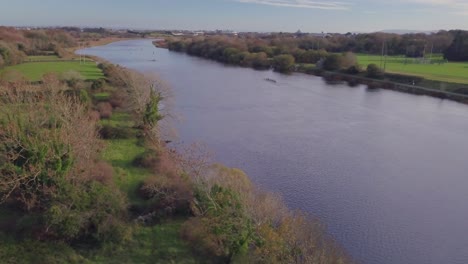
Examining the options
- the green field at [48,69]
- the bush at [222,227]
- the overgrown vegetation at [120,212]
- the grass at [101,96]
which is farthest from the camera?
the green field at [48,69]

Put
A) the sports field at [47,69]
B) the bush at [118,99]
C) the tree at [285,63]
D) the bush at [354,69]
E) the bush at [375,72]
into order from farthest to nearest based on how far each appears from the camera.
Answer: the tree at [285,63], the bush at [354,69], the bush at [375,72], the sports field at [47,69], the bush at [118,99]

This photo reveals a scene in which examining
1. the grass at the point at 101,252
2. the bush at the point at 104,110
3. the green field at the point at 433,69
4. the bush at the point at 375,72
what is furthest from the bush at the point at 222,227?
the bush at the point at 375,72

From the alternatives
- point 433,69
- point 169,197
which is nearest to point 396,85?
point 433,69

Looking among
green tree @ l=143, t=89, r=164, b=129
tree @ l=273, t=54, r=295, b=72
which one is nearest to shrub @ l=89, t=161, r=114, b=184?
green tree @ l=143, t=89, r=164, b=129

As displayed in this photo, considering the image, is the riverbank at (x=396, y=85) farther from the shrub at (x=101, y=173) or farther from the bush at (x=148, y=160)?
the shrub at (x=101, y=173)

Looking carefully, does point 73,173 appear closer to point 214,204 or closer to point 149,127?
point 214,204

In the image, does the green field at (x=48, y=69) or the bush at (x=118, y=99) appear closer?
the bush at (x=118, y=99)
